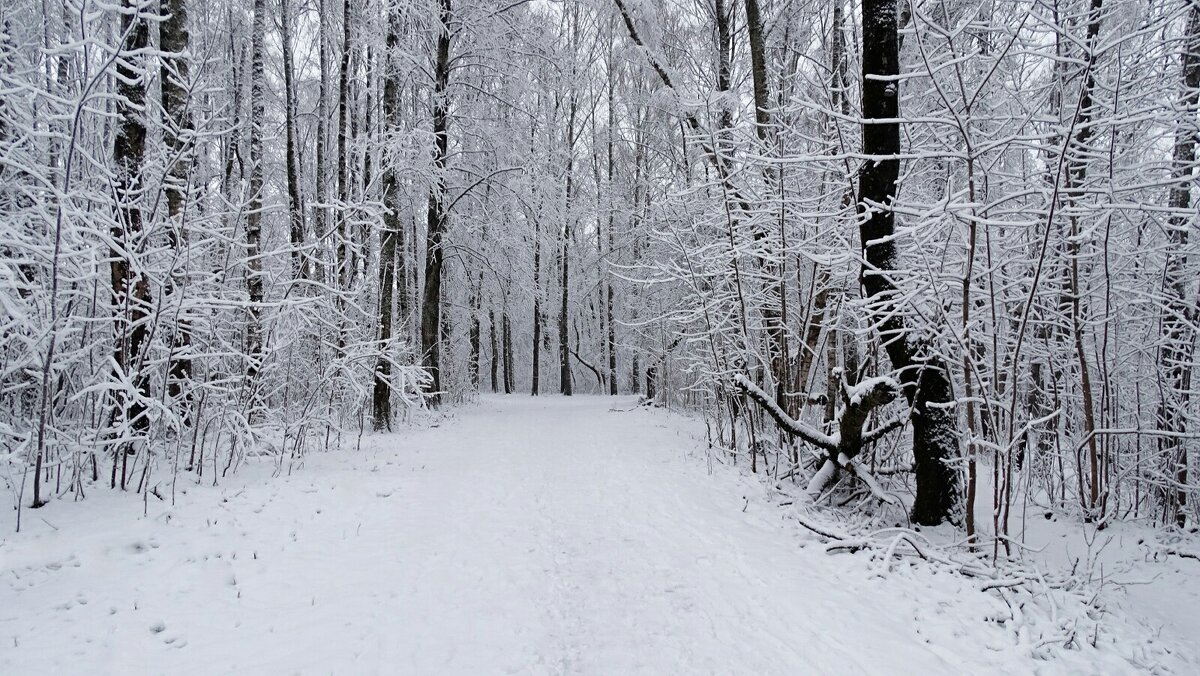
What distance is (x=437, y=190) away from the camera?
1172 centimetres

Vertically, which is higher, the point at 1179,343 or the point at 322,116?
the point at 322,116

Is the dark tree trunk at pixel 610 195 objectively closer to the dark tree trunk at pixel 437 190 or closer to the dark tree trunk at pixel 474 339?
the dark tree trunk at pixel 474 339

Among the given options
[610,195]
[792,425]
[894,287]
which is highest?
[610,195]

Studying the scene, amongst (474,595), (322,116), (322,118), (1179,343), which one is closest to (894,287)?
(1179,343)

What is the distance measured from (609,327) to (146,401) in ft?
66.5

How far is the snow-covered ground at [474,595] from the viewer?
293 cm

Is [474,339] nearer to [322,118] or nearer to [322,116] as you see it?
[322,116]

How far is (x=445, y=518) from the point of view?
5.36 metres

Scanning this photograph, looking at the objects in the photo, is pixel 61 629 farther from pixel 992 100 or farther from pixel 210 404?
pixel 992 100

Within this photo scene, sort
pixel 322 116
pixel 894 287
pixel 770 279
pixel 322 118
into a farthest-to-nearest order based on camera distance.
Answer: pixel 322 116
pixel 322 118
pixel 770 279
pixel 894 287

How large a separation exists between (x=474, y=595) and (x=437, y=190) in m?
9.65

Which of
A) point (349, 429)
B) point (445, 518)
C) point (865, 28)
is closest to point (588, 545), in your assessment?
point (445, 518)

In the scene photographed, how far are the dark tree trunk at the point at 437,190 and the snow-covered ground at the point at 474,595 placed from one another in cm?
674

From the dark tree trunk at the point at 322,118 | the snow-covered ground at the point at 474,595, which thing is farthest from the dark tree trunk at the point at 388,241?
the snow-covered ground at the point at 474,595
